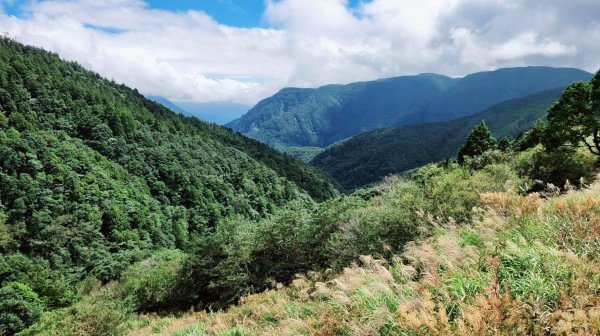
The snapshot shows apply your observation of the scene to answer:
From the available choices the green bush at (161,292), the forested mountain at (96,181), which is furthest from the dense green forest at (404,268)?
the forested mountain at (96,181)

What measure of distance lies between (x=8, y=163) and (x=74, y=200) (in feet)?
44.0

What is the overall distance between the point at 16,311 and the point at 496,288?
48187mm

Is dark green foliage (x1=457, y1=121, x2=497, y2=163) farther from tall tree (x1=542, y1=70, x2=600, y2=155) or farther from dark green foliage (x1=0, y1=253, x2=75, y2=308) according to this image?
dark green foliage (x1=0, y1=253, x2=75, y2=308)

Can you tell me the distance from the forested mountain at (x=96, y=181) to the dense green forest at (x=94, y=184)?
9.6 inches

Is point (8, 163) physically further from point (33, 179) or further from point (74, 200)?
point (74, 200)

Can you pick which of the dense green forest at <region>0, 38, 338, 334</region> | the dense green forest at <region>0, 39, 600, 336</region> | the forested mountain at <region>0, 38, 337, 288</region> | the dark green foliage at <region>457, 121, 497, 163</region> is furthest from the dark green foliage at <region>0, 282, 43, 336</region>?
the dark green foliage at <region>457, 121, 497, 163</region>

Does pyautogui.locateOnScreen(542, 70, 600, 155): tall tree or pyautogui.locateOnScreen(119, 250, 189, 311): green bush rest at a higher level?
pyautogui.locateOnScreen(542, 70, 600, 155): tall tree

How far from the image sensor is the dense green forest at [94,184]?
69.5 metres

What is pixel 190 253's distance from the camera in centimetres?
3453

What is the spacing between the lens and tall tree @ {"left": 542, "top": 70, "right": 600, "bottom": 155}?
25.8 metres

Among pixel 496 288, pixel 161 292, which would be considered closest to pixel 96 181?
pixel 161 292

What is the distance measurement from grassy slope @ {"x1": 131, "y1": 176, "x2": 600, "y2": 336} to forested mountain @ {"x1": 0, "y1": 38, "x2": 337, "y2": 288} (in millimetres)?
39116

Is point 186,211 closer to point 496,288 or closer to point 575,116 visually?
point 575,116

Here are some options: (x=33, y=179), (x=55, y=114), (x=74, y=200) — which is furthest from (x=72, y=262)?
(x=55, y=114)
